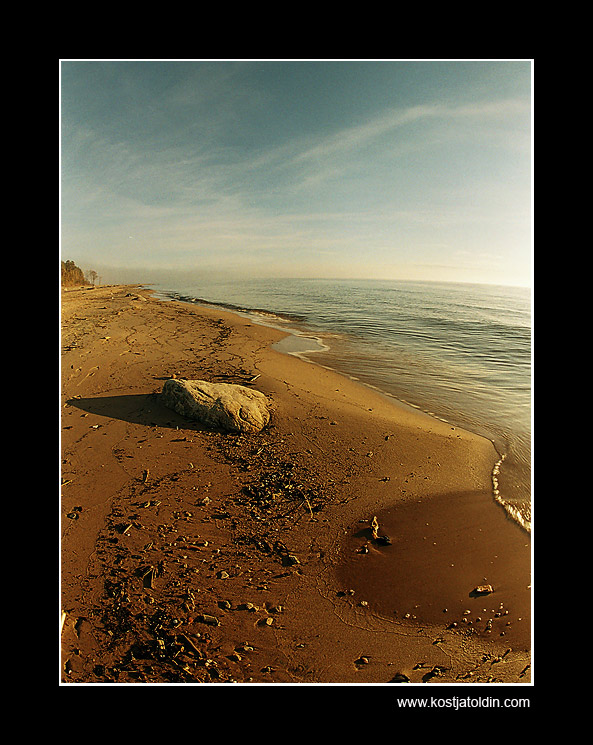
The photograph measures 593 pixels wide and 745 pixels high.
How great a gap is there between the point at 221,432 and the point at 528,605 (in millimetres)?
3847

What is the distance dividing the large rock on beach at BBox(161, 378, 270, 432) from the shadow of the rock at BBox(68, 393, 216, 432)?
12cm

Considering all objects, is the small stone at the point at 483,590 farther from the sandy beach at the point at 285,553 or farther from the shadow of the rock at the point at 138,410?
the shadow of the rock at the point at 138,410

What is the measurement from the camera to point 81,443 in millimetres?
4918

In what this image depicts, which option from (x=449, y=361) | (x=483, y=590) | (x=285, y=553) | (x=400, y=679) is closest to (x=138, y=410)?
(x=285, y=553)

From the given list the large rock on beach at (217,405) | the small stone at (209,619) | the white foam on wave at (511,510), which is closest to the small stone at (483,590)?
the white foam on wave at (511,510)

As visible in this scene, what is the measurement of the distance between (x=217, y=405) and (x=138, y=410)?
135 centimetres

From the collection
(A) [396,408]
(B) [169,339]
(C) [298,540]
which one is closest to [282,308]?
(B) [169,339]

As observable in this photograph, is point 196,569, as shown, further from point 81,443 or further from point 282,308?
point 282,308

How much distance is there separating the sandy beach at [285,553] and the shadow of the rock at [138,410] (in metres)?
0.03

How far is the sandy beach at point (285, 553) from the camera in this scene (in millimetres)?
2461

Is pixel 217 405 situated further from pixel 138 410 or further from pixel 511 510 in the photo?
pixel 511 510

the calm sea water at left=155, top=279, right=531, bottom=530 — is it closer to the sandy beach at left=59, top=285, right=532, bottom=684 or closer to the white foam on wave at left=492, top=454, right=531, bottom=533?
the white foam on wave at left=492, top=454, right=531, bottom=533

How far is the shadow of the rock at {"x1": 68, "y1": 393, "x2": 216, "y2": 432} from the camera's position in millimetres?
5383

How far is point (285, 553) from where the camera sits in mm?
3295
